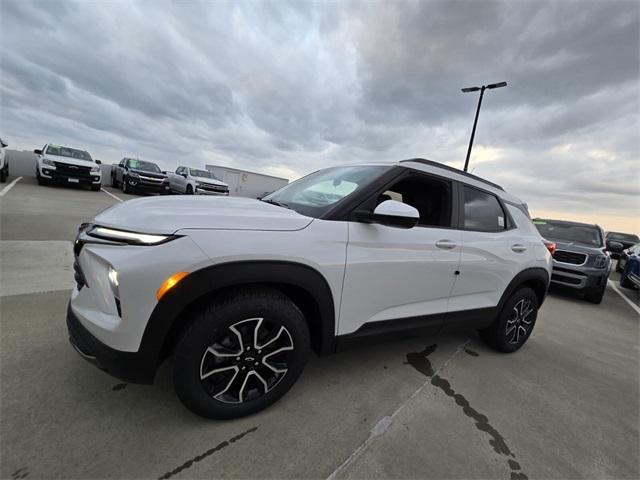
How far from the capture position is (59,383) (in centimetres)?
196

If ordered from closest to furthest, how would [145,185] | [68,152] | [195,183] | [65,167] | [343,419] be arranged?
[343,419]
[65,167]
[68,152]
[195,183]
[145,185]

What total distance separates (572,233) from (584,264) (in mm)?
1418

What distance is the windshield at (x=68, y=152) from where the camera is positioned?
1207 centimetres

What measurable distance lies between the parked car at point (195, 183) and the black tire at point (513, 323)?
41.9ft

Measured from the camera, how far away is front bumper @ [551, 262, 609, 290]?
5992mm

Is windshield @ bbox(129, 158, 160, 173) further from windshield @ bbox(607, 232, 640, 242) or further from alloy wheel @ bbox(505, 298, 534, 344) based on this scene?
windshield @ bbox(607, 232, 640, 242)

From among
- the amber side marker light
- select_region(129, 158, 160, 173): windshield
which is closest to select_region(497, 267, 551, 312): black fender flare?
the amber side marker light

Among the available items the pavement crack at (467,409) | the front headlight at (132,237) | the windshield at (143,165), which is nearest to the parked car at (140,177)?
the windshield at (143,165)

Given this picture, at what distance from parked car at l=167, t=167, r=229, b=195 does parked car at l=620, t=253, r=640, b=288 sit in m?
14.3

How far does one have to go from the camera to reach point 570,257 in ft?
20.9

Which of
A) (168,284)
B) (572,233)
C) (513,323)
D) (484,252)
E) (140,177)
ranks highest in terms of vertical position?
(140,177)

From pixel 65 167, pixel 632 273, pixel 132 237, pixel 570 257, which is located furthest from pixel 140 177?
pixel 632 273

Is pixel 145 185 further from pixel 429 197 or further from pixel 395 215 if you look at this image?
pixel 395 215

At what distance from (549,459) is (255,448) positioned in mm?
1769
